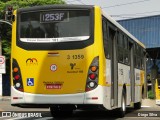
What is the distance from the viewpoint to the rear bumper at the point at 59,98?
12828 mm

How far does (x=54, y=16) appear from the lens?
44.4 feet

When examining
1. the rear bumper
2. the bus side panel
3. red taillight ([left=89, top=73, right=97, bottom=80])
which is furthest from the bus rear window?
the bus side panel

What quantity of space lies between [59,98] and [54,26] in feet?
7.00

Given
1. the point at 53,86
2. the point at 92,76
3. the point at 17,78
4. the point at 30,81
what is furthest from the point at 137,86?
the point at 17,78

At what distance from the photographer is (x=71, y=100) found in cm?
1296

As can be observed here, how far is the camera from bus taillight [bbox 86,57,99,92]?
12906mm

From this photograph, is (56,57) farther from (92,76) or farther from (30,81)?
(92,76)

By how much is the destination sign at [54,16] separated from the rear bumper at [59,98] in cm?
222

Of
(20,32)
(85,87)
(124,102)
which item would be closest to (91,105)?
(85,87)

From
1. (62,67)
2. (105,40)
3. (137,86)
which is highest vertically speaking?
(105,40)

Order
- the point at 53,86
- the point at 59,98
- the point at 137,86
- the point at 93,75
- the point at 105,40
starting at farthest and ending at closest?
the point at 137,86
the point at 105,40
the point at 53,86
the point at 59,98
the point at 93,75

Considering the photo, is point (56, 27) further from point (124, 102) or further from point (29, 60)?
point (124, 102)

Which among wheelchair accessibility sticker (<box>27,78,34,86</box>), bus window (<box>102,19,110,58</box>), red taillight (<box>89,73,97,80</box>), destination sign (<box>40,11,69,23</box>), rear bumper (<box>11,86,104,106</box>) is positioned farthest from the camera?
bus window (<box>102,19,110,58</box>)

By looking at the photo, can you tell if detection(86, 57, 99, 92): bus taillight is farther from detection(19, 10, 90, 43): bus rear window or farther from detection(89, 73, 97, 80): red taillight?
detection(19, 10, 90, 43): bus rear window
